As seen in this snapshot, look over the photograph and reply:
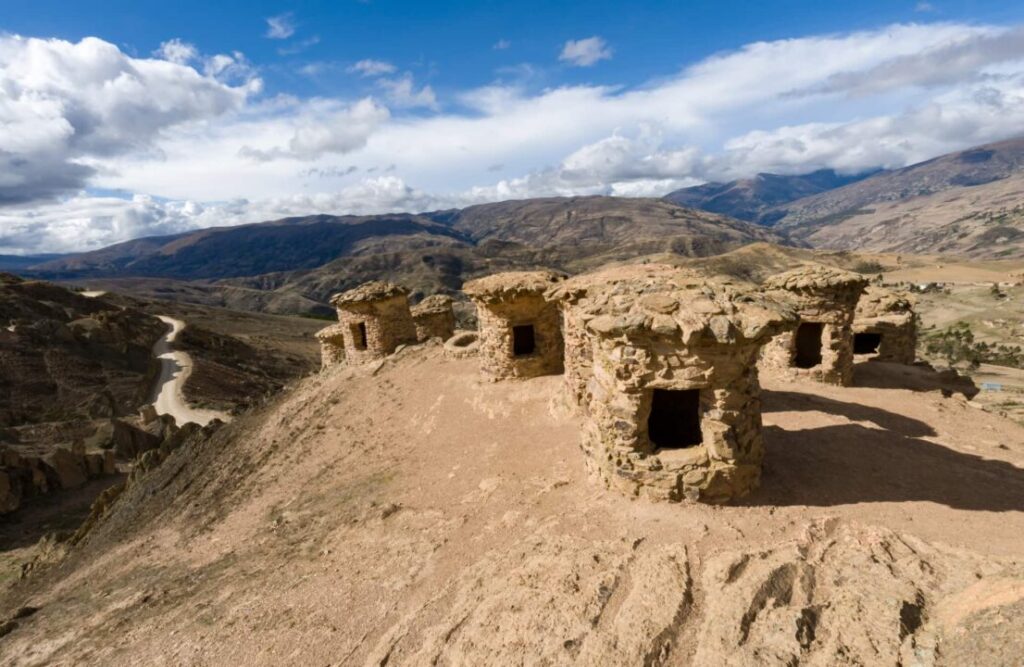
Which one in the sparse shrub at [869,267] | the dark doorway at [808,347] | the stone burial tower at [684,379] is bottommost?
the sparse shrub at [869,267]

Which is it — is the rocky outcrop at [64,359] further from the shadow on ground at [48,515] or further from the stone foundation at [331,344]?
the stone foundation at [331,344]

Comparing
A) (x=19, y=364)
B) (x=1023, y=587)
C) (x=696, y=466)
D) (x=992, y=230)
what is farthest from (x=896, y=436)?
(x=992, y=230)

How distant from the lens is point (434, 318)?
24.3 m

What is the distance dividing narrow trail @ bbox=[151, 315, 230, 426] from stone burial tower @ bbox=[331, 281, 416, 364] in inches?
542

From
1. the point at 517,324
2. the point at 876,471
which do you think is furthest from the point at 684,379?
the point at 517,324

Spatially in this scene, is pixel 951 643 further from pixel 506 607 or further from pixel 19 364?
pixel 19 364

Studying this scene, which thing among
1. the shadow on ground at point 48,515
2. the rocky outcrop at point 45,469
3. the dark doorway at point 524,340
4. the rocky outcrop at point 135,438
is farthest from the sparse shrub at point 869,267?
the shadow on ground at point 48,515

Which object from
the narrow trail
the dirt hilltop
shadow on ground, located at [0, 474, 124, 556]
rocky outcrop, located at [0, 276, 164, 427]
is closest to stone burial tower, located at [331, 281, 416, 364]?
the dirt hilltop

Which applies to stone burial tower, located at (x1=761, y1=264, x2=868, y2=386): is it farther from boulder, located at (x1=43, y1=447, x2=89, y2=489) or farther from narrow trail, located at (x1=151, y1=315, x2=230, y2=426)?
boulder, located at (x1=43, y1=447, x2=89, y2=489)

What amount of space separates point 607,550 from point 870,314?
17.5 meters

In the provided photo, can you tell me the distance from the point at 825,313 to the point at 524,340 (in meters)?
8.82

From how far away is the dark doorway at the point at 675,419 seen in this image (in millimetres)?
10234

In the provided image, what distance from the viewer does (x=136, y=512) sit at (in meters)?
15.9

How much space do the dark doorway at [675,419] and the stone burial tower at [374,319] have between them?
42.7 ft
